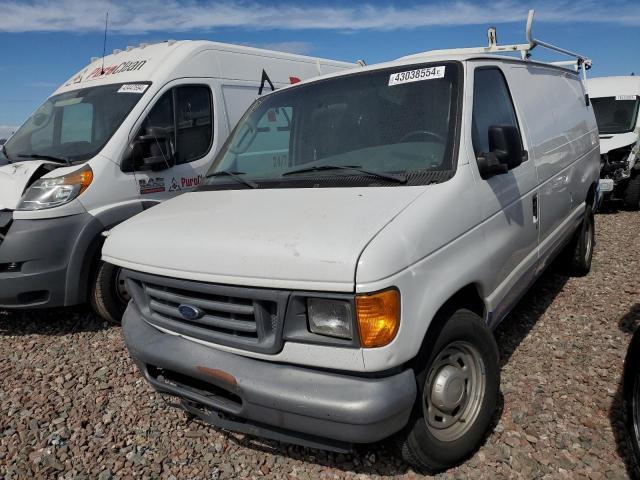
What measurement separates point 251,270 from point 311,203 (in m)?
0.55

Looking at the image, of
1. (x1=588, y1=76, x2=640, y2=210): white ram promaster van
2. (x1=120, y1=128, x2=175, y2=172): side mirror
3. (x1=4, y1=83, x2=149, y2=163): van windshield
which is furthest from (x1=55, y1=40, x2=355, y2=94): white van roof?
(x1=588, y1=76, x2=640, y2=210): white ram promaster van

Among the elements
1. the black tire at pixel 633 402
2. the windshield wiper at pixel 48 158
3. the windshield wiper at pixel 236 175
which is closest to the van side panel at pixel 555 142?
the black tire at pixel 633 402

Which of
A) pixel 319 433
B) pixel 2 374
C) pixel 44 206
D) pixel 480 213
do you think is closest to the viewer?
pixel 319 433

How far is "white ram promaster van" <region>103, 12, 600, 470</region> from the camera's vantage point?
2168 millimetres

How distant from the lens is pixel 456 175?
2711mm

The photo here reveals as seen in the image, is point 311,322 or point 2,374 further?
point 2,374

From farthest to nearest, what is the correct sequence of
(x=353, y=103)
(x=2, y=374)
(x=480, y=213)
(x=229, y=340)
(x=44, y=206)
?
1. (x=44, y=206)
2. (x=2, y=374)
3. (x=353, y=103)
4. (x=480, y=213)
5. (x=229, y=340)

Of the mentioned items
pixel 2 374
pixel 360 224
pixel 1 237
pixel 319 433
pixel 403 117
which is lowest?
pixel 2 374

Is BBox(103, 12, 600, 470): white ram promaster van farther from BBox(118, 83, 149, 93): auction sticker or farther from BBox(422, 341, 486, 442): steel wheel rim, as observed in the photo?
BBox(118, 83, 149, 93): auction sticker

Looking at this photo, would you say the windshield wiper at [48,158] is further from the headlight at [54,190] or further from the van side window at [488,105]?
the van side window at [488,105]

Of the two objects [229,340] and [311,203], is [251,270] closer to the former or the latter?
Answer: [229,340]

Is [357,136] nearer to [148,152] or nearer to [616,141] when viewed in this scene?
[148,152]

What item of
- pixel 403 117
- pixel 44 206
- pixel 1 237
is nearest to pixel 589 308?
pixel 403 117

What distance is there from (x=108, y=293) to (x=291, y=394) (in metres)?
3.21
